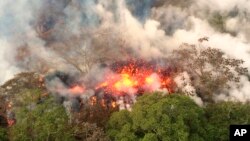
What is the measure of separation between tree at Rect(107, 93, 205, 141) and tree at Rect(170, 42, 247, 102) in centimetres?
1245

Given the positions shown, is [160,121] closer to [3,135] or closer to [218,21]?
[3,135]

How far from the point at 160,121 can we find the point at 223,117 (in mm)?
10187

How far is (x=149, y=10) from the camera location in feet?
355

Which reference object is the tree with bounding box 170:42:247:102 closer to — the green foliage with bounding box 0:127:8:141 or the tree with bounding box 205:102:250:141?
the tree with bounding box 205:102:250:141

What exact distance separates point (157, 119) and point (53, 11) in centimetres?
4801

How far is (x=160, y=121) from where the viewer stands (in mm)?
64062

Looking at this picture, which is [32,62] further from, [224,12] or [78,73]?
[224,12]

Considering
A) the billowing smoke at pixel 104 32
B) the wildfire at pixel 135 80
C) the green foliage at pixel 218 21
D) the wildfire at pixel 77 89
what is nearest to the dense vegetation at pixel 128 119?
the wildfire at pixel 77 89

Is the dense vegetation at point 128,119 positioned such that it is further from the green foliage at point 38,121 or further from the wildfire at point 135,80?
the wildfire at point 135,80

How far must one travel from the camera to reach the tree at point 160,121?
63.5 metres

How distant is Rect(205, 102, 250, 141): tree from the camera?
68312 millimetres

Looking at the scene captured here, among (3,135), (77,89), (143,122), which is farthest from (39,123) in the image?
(77,89)

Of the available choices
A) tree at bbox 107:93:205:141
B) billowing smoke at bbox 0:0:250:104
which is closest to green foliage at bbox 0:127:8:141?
tree at bbox 107:93:205:141

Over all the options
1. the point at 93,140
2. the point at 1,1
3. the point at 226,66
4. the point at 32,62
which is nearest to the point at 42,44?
the point at 32,62
